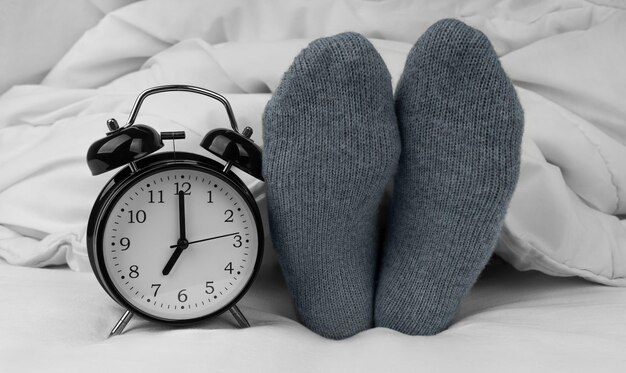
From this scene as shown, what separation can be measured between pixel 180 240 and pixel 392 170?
0.78 feet

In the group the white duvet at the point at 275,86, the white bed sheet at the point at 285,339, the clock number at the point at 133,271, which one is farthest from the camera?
the white duvet at the point at 275,86

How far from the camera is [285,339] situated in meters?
0.69

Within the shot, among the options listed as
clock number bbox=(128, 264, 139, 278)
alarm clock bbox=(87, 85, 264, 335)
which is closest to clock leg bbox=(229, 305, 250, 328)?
alarm clock bbox=(87, 85, 264, 335)

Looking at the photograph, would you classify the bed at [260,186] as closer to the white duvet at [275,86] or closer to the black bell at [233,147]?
the white duvet at [275,86]

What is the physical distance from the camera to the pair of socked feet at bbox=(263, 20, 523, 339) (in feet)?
2.48

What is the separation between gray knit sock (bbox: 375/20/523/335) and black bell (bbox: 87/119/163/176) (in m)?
0.29

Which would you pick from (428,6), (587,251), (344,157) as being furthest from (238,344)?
(428,6)

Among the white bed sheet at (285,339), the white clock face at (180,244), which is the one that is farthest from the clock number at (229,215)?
the white bed sheet at (285,339)

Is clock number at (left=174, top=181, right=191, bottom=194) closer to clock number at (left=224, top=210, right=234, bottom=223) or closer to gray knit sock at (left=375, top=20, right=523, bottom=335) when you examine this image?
clock number at (left=224, top=210, right=234, bottom=223)

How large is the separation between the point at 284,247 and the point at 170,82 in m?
0.37

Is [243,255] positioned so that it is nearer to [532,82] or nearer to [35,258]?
[35,258]

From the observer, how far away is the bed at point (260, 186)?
2.16 feet

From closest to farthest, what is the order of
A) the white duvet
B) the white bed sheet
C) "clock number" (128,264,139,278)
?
the white bed sheet → "clock number" (128,264,139,278) → the white duvet

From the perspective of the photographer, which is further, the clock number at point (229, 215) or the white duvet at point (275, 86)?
the white duvet at point (275, 86)
